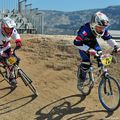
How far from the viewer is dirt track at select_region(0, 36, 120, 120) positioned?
33.0 ft

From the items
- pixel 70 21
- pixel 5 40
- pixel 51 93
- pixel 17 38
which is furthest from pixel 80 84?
pixel 70 21

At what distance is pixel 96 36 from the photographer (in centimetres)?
1077

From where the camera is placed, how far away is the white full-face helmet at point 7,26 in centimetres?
1120

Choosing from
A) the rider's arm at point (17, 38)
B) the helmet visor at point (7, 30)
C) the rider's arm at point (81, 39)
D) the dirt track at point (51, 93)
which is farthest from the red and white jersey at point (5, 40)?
the rider's arm at point (81, 39)

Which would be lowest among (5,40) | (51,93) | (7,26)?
(51,93)

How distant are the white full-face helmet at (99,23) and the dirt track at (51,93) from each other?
1534 millimetres

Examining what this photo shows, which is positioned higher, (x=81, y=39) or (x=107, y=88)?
(x=81, y=39)

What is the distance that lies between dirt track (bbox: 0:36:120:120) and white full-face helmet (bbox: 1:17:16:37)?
1.29 meters

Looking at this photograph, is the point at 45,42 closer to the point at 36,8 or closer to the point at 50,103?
the point at 50,103

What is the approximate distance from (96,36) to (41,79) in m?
2.27

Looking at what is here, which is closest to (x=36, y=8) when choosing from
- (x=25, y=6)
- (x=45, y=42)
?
(x=25, y=6)

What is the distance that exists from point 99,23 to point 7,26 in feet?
7.09

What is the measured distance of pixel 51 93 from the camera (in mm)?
11367

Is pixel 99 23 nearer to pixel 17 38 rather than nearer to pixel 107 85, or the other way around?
pixel 107 85
